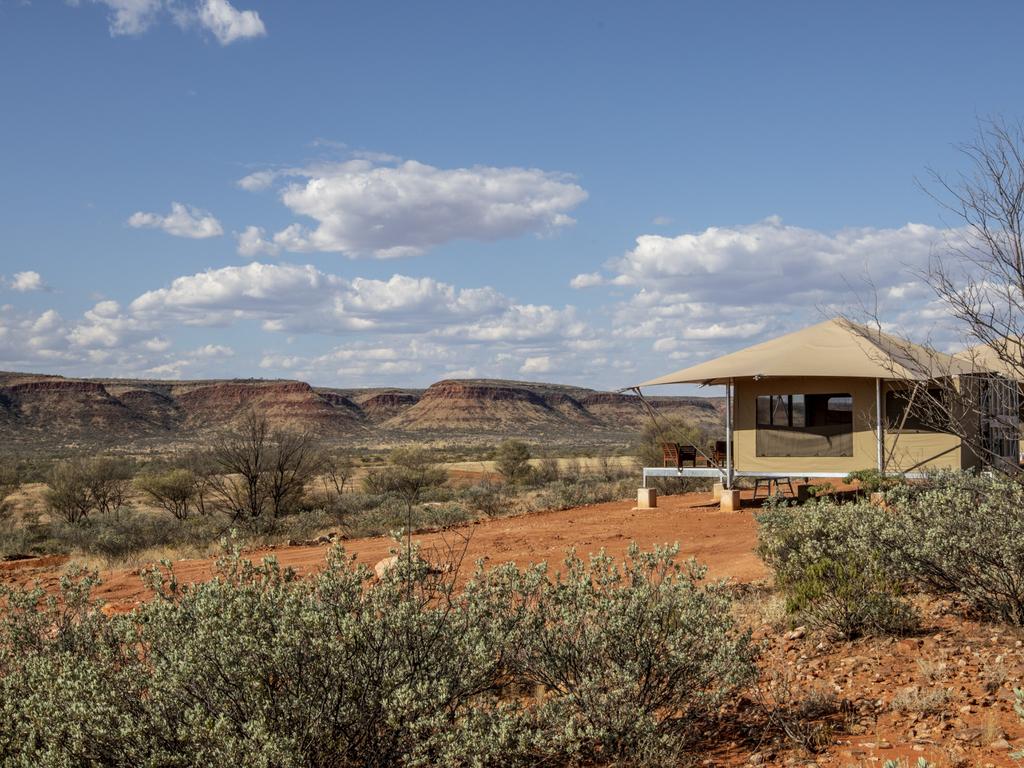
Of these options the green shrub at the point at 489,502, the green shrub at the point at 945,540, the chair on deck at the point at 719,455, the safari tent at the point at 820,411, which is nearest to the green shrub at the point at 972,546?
the green shrub at the point at 945,540

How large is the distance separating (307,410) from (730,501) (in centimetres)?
7422

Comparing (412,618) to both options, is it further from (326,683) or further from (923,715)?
(923,715)

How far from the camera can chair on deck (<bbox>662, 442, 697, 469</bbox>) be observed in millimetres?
19156

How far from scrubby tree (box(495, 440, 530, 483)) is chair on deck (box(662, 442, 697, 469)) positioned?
1137 centimetres

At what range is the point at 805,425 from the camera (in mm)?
16922

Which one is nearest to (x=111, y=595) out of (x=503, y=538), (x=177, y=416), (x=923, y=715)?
(x=503, y=538)

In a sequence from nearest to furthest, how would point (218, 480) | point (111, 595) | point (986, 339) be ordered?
point (986, 339) < point (111, 595) < point (218, 480)

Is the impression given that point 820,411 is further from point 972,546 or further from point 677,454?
point 972,546

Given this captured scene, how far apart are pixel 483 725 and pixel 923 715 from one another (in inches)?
95.2

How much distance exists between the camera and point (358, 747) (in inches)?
144

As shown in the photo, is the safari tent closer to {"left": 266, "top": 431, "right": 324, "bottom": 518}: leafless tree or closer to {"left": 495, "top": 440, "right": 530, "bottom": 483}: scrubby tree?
{"left": 266, "top": 431, "right": 324, "bottom": 518}: leafless tree

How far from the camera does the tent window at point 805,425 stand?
16562mm

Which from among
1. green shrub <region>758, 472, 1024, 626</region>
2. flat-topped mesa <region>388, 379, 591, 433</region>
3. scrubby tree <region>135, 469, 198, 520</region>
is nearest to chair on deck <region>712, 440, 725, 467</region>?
green shrub <region>758, 472, 1024, 626</region>

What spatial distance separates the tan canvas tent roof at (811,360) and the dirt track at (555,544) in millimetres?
2595
